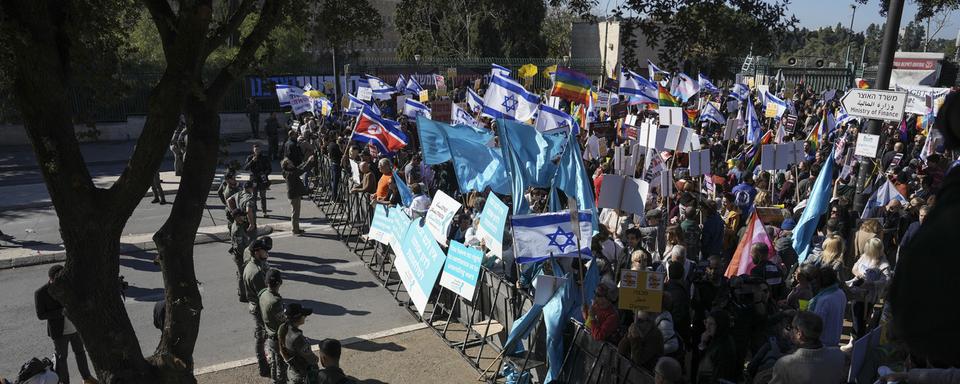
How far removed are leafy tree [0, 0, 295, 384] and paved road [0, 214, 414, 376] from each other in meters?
3.64

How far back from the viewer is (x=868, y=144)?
10695 mm

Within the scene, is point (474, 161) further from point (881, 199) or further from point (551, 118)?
point (881, 199)

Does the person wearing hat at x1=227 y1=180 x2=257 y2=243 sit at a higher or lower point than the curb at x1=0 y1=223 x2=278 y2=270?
higher

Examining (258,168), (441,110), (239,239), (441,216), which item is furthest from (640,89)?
(239,239)

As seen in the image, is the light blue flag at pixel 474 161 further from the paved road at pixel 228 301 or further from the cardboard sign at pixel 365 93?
the cardboard sign at pixel 365 93

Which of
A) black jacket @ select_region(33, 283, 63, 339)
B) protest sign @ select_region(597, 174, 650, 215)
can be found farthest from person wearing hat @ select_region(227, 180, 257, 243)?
protest sign @ select_region(597, 174, 650, 215)

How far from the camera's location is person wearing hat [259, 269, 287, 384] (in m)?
6.97

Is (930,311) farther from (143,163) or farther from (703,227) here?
(703,227)

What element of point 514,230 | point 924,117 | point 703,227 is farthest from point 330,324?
point 924,117

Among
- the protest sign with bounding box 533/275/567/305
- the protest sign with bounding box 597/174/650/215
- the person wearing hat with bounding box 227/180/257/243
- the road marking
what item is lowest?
the road marking

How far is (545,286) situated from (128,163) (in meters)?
4.25

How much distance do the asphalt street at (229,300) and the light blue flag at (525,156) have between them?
2793 mm

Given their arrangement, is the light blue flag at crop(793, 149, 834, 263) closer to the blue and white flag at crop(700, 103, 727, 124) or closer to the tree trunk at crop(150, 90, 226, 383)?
the tree trunk at crop(150, 90, 226, 383)

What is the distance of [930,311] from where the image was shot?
123 centimetres
